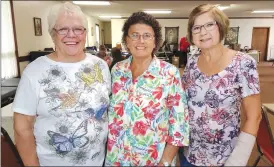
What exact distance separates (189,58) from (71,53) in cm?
62

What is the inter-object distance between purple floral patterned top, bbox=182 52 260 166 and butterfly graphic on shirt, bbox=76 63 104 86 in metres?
0.43

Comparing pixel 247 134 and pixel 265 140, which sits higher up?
pixel 247 134

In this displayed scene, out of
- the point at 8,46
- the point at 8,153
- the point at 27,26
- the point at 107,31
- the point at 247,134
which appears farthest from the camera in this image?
the point at 107,31

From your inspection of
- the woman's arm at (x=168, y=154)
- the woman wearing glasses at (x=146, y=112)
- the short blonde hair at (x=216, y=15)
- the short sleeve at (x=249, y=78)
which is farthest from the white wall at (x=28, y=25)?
the short sleeve at (x=249, y=78)

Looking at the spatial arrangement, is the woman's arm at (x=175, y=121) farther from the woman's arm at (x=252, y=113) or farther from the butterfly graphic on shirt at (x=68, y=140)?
the butterfly graphic on shirt at (x=68, y=140)

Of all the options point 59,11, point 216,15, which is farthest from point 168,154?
point 59,11

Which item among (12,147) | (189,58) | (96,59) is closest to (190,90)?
(189,58)

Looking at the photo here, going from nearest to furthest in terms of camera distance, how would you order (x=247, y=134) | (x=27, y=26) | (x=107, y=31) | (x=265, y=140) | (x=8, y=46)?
1. (x=247, y=134)
2. (x=265, y=140)
3. (x=8, y=46)
4. (x=27, y=26)
5. (x=107, y=31)

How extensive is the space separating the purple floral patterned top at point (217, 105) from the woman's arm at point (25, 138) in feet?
2.43

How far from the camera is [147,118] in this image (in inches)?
41.0

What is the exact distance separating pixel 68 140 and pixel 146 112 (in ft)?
1.21

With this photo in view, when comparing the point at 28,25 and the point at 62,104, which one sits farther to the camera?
the point at 28,25

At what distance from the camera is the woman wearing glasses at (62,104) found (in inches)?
39.0

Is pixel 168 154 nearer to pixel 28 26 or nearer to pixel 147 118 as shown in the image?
pixel 147 118
